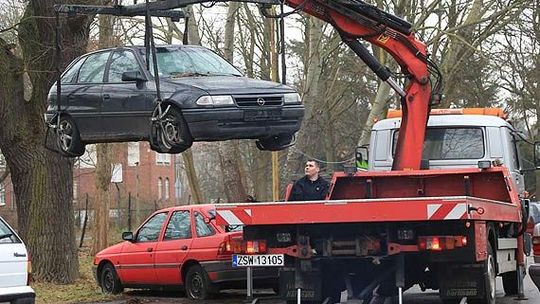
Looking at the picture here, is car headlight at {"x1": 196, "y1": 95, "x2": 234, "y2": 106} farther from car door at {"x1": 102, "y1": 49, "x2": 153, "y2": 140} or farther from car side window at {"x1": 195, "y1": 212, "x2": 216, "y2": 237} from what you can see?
car side window at {"x1": 195, "y1": 212, "x2": 216, "y2": 237}

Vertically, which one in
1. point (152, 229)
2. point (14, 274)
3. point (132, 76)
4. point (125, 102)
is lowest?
point (14, 274)

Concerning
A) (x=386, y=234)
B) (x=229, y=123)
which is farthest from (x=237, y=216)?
(x=386, y=234)

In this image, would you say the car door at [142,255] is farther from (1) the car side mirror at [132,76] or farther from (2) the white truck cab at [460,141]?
(1) the car side mirror at [132,76]

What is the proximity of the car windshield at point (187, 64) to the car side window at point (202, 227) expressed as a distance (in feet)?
10.2

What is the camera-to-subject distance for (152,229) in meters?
16.8

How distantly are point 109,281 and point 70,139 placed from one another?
479 cm

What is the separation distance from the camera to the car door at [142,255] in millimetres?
16391

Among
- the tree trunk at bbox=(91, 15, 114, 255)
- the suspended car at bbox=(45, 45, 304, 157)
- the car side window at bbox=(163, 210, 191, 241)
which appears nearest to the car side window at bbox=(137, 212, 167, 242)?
the car side window at bbox=(163, 210, 191, 241)

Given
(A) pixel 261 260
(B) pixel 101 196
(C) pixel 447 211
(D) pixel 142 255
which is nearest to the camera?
(C) pixel 447 211

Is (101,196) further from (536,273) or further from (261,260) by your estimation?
(536,273)

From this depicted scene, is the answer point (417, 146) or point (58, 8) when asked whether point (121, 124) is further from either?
Result: point (417, 146)

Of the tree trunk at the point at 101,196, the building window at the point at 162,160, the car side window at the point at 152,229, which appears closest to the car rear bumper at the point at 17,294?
the car side window at the point at 152,229

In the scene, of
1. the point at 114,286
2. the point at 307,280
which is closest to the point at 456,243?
the point at 307,280

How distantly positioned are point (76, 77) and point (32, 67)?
482 centimetres
